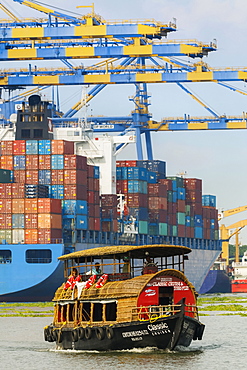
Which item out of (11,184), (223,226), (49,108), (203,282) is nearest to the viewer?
(11,184)

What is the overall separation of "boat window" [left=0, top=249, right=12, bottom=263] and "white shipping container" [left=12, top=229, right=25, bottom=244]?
1452 millimetres

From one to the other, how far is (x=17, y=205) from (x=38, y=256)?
188 inches

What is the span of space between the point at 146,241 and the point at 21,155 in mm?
20844

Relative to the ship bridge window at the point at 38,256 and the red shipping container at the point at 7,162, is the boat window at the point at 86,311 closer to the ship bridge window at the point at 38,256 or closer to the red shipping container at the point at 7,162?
the ship bridge window at the point at 38,256

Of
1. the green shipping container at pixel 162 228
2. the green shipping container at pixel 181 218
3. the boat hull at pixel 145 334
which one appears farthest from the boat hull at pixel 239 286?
the boat hull at pixel 145 334

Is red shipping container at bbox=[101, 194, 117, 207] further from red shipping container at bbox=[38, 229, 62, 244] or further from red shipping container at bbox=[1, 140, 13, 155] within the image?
red shipping container at bbox=[38, 229, 62, 244]

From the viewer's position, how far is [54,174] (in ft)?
248

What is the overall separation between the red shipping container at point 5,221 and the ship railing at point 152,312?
40.3 m

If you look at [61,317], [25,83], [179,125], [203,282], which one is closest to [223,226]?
[203,282]

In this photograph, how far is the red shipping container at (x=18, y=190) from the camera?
72.1 metres

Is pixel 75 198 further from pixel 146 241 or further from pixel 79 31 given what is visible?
pixel 146 241

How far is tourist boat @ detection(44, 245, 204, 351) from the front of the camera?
32.2 m

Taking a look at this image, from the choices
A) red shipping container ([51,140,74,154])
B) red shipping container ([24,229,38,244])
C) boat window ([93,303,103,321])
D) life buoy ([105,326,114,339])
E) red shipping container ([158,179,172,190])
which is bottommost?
life buoy ([105,326,114,339])

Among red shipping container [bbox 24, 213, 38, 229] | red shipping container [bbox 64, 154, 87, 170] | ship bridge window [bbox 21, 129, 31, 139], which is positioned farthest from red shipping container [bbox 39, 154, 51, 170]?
ship bridge window [bbox 21, 129, 31, 139]
